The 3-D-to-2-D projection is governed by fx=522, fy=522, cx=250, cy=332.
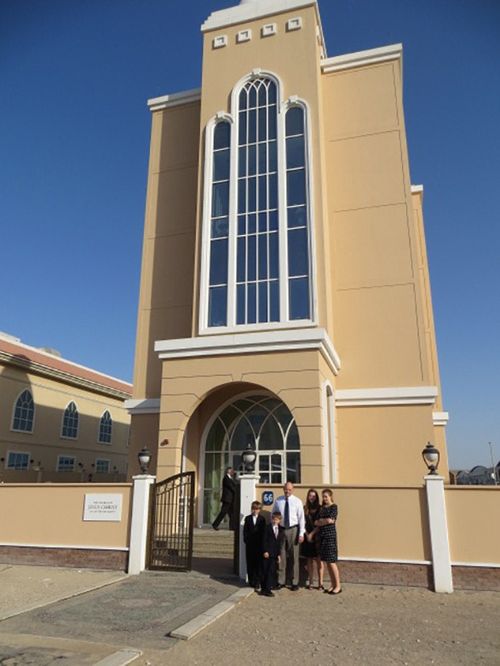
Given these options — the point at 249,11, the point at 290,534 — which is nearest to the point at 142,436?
the point at 290,534

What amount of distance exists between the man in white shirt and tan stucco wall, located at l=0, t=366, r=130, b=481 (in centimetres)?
1924

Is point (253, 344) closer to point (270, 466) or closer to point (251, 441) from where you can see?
point (251, 441)

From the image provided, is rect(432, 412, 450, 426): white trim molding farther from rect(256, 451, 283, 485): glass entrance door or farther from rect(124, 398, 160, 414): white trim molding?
rect(124, 398, 160, 414): white trim molding

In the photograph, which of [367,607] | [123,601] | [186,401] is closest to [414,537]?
[367,607]

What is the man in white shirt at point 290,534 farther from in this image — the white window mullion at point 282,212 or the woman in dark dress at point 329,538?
the white window mullion at point 282,212

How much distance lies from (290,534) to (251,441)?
637 centimetres

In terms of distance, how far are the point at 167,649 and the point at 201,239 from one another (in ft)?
40.1

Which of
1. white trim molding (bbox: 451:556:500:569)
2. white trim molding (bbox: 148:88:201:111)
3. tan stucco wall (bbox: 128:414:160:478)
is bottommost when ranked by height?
white trim molding (bbox: 451:556:500:569)

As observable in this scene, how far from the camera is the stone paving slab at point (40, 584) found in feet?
26.0

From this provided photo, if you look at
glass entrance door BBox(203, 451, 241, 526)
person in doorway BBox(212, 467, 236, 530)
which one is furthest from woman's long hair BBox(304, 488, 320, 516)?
glass entrance door BBox(203, 451, 241, 526)

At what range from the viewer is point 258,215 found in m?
16.1

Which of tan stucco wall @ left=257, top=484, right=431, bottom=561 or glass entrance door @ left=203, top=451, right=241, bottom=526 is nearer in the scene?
tan stucco wall @ left=257, top=484, right=431, bottom=561

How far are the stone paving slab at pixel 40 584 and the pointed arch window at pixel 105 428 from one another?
21.4 m

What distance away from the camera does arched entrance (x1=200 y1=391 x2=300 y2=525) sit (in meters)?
14.8
